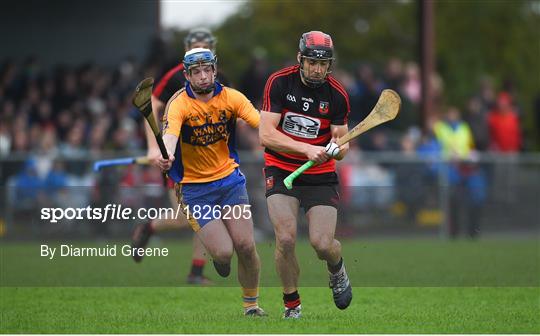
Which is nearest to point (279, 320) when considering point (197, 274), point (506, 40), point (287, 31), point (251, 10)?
point (197, 274)

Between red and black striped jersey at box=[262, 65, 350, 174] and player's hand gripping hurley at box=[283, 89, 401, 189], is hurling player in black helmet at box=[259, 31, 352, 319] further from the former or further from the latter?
player's hand gripping hurley at box=[283, 89, 401, 189]

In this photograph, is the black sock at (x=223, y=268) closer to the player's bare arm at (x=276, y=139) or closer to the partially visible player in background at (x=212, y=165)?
the partially visible player in background at (x=212, y=165)

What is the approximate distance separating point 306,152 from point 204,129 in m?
→ 0.91

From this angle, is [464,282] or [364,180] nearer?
[464,282]

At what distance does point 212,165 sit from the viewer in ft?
30.4

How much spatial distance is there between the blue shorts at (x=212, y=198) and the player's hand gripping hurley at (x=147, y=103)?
1.96 ft

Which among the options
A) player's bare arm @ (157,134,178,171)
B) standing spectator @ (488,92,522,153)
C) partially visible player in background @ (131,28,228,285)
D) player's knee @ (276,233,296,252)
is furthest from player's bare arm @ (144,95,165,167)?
standing spectator @ (488,92,522,153)

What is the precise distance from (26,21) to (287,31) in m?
19.3

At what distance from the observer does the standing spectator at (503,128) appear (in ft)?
64.9

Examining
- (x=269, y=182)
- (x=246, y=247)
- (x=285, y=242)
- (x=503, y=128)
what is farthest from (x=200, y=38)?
(x=503, y=128)

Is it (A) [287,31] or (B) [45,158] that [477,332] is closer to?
(B) [45,158]

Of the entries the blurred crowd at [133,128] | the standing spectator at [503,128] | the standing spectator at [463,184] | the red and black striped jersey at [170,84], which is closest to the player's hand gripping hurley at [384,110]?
the red and black striped jersey at [170,84]

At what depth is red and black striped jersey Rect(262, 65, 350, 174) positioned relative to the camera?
29.1 feet

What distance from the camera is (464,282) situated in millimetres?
11547
